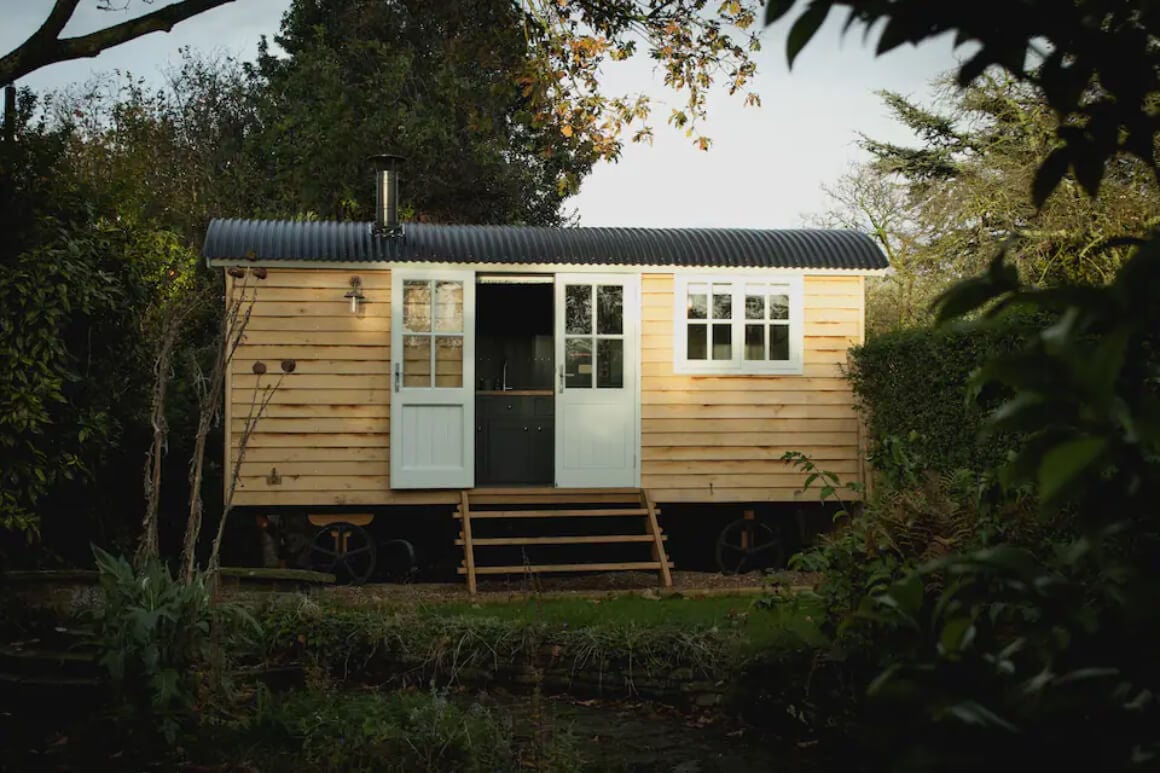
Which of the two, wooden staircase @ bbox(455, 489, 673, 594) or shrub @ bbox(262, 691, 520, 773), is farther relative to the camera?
wooden staircase @ bbox(455, 489, 673, 594)

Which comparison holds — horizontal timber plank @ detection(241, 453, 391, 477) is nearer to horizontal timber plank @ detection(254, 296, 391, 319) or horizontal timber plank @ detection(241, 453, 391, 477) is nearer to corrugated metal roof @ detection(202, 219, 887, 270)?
horizontal timber plank @ detection(254, 296, 391, 319)

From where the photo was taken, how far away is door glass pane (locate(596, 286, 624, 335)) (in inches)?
418

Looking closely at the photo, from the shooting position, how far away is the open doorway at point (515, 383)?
36.2ft

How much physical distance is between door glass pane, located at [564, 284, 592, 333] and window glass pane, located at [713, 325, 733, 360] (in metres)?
1.08

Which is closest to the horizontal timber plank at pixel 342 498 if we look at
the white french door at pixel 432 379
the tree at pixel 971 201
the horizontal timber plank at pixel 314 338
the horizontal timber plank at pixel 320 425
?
the white french door at pixel 432 379

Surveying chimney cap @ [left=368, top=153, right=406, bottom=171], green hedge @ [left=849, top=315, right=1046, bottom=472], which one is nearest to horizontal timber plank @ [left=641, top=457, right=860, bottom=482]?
green hedge @ [left=849, top=315, right=1046, bottom=472]

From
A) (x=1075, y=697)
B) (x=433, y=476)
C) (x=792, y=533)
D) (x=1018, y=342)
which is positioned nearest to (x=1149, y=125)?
(x=1075, y=697)

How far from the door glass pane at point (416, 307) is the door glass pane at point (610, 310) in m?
1.40

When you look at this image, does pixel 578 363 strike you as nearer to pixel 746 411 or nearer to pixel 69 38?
pixel 746 411

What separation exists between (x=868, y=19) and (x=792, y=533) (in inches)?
397

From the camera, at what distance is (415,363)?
1034cm

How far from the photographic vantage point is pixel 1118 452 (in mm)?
1196

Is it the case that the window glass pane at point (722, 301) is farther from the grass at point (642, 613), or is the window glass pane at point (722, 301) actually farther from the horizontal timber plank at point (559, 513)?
the grass at point (642, 613)

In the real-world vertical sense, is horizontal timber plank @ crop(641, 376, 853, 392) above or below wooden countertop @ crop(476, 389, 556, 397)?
above
